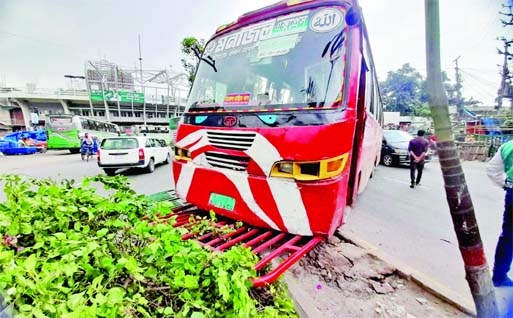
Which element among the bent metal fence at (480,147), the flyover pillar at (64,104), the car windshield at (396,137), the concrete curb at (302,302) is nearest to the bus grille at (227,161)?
the concrete curb at (302,302)

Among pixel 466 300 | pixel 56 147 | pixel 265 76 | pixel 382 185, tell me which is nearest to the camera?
pixel 466 300

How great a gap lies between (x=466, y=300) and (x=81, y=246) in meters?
3.28

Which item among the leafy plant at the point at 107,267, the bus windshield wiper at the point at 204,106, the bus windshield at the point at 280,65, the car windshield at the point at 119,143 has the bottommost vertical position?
the car windshield at the point at 119,143

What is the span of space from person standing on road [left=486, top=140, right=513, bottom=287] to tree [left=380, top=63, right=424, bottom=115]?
169 ft

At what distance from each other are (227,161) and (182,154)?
0.86 m

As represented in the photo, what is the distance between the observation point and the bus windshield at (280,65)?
2.73 meters

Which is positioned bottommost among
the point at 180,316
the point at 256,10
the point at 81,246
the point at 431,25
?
the point at 180,316

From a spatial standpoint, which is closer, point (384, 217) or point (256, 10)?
point (256, 10)

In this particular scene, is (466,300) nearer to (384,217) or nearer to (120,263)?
(384,217)

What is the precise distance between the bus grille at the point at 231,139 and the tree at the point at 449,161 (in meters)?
1.59

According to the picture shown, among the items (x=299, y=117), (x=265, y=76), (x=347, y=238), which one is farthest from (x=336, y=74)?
(x=347, y=238)

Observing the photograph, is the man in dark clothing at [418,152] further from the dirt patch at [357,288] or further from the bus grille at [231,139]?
the bus grille at [231,139]

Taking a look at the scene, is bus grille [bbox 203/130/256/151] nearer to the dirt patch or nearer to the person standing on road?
the dirt patch

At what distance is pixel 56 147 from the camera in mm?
22141
